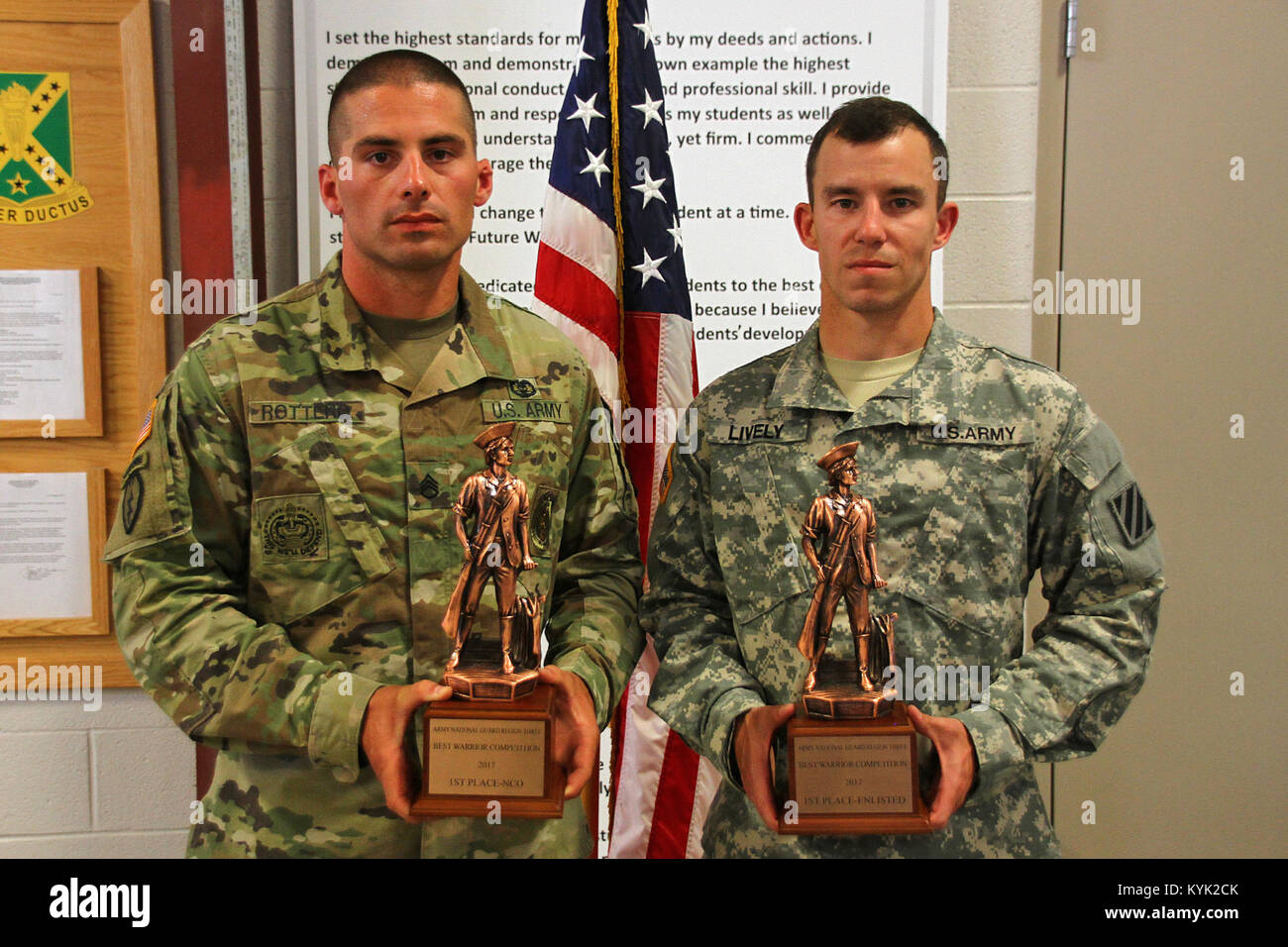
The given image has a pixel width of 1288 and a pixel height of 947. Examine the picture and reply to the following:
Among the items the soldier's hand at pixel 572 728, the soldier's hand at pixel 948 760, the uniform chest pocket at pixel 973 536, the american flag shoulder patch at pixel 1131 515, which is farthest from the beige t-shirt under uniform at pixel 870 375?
the soldier's hand at pixel 572 728

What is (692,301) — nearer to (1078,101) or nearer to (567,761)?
(1078,101)

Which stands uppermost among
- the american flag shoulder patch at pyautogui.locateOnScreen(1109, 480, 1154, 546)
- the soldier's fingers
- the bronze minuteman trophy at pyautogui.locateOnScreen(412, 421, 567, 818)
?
the american flag shoulder patch at pyautogui.locateOnScreen(1109, 480, 1154, 546)

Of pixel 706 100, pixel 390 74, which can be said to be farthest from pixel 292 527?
pixel 706 100

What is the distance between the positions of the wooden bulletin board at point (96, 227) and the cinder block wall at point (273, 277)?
5 cm

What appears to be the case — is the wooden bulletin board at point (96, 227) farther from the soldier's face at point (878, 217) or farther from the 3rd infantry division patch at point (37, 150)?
the soldier's face at point (878, 217)

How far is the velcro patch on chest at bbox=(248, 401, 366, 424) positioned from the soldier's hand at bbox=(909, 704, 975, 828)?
2.58ft

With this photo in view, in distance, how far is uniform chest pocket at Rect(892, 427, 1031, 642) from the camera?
1203mm

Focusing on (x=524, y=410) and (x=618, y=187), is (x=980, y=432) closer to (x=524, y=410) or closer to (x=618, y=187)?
(x=524, y=410)

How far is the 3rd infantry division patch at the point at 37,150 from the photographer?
5.36 feet

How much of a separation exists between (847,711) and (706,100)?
3.97ft

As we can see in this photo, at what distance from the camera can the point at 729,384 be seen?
1.34 meters

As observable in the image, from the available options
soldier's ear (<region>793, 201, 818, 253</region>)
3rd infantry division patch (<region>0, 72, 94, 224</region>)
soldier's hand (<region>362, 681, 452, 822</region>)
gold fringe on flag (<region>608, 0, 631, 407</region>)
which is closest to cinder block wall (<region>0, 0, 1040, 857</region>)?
3rd infantry division patch (<region>0, 72, 94, 224</region>)

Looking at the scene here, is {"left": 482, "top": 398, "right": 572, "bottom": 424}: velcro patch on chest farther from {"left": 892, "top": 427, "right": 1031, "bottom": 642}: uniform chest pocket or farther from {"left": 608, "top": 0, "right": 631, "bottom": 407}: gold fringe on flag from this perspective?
{"left": 892, "top": 427, "right": 1031, "bottom": 642}: uniform chest pocket
